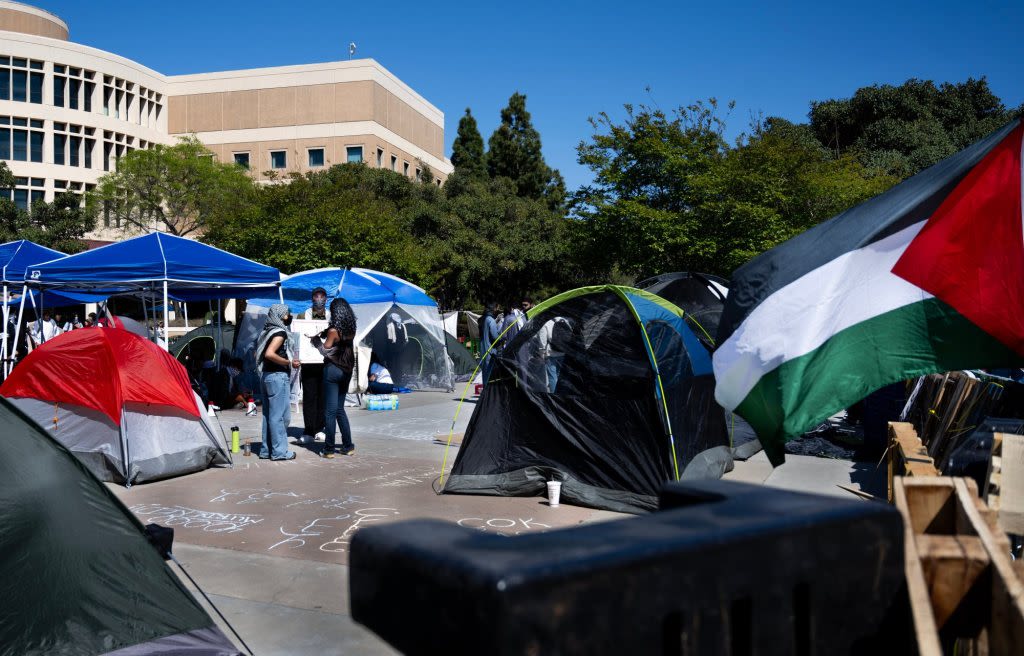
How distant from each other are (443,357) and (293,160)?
132 ft

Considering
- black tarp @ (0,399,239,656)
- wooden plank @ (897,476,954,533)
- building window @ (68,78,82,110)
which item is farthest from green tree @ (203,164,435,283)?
wooden plank @ (897,476,954,533)

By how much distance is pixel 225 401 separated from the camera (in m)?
15.7

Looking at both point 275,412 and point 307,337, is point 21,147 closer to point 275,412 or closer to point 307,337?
point 307,337

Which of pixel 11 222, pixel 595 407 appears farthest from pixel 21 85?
pixel 595 407

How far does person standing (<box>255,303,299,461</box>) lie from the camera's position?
32.7ft

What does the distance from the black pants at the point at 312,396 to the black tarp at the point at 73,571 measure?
7.09 meters

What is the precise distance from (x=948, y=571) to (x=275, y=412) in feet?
30.7

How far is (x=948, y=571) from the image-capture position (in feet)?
5.13

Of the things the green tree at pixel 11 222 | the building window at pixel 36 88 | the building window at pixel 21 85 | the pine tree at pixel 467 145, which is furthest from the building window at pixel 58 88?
the pine tree at pixel 467 145

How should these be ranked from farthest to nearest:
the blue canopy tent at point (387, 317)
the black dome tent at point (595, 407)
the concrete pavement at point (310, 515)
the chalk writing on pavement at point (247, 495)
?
the blue canopy tent at point (387, 317) → the chalk writing on pavement at point (247, 495) → the black dome tent at point (595, 407) → the concrete pavement at point (310, 515)

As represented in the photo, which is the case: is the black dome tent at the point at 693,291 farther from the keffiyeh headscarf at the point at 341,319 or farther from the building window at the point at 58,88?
the building window at the point at 58,88

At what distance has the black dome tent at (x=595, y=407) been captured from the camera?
7922 millimetres

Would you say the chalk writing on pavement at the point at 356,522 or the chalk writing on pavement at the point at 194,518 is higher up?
the chalk writing on pavement at the point at 194,518

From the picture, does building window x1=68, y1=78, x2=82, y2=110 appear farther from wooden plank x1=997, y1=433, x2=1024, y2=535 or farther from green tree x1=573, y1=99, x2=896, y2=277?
wooden plank x1=997, y1=433, x2=1024, y2=535
